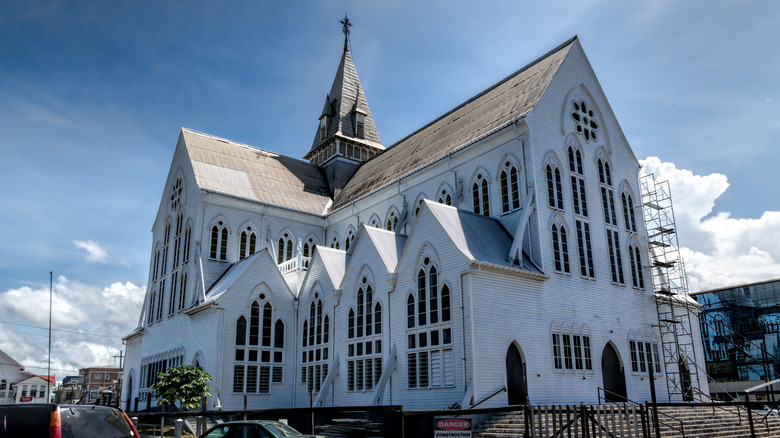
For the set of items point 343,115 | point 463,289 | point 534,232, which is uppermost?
point 343,115

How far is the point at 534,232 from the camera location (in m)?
27.9

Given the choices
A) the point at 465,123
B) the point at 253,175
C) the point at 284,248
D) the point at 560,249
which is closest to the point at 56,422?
the point at 560,249

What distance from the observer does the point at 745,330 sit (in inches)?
2712

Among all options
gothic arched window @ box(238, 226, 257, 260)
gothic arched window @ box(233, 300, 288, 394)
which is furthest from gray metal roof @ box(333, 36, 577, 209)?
gothic arched window @ box(233, 300, 288, 394)

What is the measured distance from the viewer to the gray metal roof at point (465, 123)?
31952mm

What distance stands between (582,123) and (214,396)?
23980 millimetres

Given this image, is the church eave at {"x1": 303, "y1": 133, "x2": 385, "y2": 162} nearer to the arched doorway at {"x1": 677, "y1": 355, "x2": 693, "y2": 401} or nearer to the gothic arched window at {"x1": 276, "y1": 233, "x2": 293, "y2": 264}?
the gothic arched window at {"x1": 276, "y1": 233, "x2": 293, "y2": 264}


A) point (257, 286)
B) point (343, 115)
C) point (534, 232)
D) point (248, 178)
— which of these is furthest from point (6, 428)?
point (343, 115)

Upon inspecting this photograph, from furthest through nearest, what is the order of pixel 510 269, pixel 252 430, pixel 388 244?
pixel 388 244 < pixel 510 269 < pixel 252 430

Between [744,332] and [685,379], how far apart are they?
43.5 m

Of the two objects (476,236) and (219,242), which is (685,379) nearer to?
(476,236)

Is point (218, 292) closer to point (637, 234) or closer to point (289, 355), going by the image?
point (289, 355)

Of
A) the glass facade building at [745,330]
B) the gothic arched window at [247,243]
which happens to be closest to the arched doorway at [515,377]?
the gothic arched window at [247,243]

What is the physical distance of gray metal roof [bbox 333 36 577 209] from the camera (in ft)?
105
